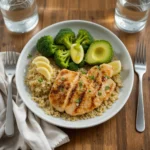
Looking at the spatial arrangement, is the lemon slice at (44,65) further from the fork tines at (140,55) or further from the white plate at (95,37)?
the fork tines at (140,55)

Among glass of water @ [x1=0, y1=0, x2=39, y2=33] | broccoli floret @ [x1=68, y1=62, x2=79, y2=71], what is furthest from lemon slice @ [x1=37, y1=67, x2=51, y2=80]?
glass of water @ [x1=0, y1=0, x2=39, y2=33]

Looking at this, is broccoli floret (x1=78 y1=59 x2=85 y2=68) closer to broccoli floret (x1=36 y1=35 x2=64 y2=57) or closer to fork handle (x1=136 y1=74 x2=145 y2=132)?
broccoli floret (x1=36 y1=35 x2=64 y2=57)

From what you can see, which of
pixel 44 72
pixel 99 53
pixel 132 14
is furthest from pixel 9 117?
pixel 132 14

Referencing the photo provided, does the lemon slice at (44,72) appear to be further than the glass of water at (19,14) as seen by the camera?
No

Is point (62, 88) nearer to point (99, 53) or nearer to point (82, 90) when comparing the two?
point (82, 90)

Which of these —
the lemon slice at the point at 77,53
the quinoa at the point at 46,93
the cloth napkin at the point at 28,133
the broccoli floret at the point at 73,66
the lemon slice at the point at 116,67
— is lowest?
the cloth napkin at the point at 28,133

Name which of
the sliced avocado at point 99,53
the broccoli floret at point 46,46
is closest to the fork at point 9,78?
the broccoli floret at point 46,46

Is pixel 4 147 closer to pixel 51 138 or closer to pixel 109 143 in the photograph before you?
pixel 51 138
